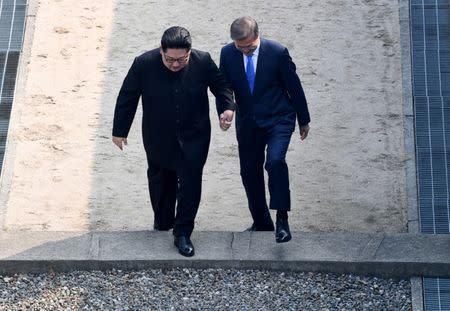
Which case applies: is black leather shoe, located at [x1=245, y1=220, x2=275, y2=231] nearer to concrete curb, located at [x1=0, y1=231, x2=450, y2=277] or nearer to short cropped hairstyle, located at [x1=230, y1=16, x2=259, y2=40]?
concrete curb, located at [x1=0, y1=231, x2=450, y2=277]

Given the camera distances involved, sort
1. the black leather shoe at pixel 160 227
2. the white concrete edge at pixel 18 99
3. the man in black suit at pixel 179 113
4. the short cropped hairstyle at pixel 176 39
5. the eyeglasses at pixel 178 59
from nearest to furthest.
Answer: the short cropped hairstyle at pixel 176 39, the eyeglasses at pixel 178 59, the man in black suit at pixel 179 113, the black leather shoe at pixel 160 227, the white concrete edge at pixel 18 99

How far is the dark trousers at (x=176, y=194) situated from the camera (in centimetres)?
946

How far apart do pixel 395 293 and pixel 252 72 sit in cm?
170

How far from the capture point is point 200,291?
365 inches

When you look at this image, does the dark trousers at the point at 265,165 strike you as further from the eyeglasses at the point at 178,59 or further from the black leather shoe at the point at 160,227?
the eyeglasses at the point at 178,59

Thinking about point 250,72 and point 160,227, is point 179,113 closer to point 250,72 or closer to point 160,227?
point 250,72

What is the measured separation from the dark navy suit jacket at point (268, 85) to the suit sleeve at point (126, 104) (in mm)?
614

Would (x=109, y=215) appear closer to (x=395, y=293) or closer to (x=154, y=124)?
(x=154, y=124)

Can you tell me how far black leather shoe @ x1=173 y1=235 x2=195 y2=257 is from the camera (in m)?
9.48

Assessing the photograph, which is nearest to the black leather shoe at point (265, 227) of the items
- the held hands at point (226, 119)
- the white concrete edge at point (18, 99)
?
the held hands at point (226, 119)

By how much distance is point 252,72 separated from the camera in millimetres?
9570

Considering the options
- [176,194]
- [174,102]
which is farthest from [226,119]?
[176,194]

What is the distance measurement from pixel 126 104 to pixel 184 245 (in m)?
0.98

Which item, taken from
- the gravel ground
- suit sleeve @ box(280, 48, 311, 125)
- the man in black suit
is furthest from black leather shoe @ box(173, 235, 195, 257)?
suit sleeve @ box(280, 48, 311, 125)
